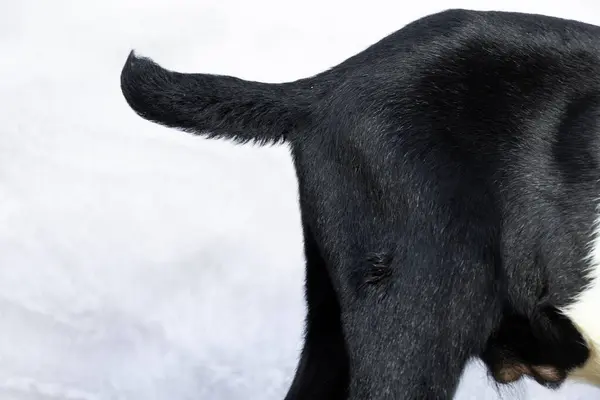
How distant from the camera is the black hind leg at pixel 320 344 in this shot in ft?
6.19

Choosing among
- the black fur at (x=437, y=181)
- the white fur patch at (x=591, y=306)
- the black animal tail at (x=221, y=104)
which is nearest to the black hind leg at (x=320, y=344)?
the black fur at (x=437, y=181)

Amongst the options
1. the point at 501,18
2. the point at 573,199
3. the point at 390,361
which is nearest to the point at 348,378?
the point at 390,361

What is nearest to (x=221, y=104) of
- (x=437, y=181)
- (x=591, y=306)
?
(x=437, y=181)

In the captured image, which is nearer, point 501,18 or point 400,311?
point 400,311

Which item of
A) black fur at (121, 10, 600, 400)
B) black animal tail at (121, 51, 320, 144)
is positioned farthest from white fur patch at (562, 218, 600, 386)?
black animal tail at (121, 51, 320, 144)

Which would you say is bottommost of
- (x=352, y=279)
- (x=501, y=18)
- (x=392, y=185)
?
(x=352, y=279)

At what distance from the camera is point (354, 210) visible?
1.78 m

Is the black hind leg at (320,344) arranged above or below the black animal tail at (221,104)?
below

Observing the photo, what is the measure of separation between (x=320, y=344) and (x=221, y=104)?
442 mm

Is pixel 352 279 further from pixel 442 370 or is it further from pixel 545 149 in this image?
pixel 545 149

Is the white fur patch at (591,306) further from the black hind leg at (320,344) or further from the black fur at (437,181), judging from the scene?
the black hind leg at (320,344)

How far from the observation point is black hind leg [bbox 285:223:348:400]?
1.89 meters

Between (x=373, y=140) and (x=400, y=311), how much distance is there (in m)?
0.27

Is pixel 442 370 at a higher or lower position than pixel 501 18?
lower
